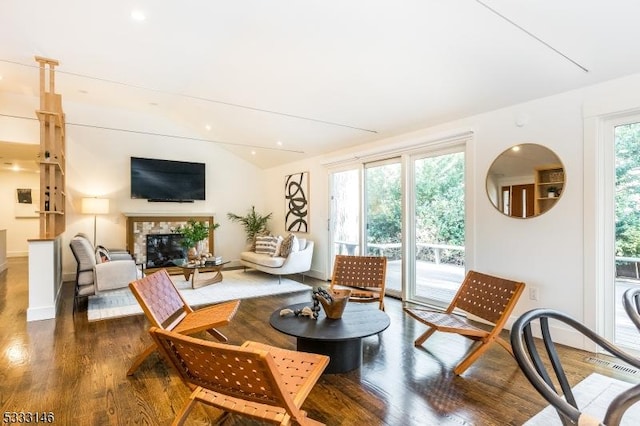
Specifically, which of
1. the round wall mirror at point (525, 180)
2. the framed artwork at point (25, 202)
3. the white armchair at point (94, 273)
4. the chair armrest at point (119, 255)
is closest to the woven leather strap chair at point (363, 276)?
the round wall mirror at point (525, 180)

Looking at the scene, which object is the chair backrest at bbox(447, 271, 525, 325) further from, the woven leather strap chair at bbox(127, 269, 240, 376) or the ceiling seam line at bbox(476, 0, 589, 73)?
the woven leather strap chair at bbox(127, 269, 240, 376)

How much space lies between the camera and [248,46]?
3.54 m

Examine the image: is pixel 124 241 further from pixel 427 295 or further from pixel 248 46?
pixel 427 295

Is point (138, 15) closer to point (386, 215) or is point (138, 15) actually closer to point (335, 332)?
point (335, 332)

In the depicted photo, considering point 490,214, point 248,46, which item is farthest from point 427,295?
point 248,46

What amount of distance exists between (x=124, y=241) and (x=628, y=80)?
25.2ft

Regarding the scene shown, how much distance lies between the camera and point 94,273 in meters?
4.45

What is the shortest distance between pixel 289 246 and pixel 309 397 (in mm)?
3889

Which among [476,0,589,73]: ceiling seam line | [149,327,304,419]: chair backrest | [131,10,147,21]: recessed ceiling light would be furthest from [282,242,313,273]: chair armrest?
[476,0,589,73]: ceiling seam line

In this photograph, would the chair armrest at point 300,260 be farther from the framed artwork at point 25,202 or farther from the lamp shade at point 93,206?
the framed artwork at point 25,202

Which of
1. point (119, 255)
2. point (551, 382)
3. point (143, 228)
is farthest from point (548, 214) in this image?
point (143, 228)

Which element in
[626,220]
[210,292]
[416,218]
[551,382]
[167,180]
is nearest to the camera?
[551,382]

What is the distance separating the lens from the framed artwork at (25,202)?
917cm

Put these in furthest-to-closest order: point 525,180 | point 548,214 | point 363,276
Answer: point 363,276 < point 525,180 < point 548,214
